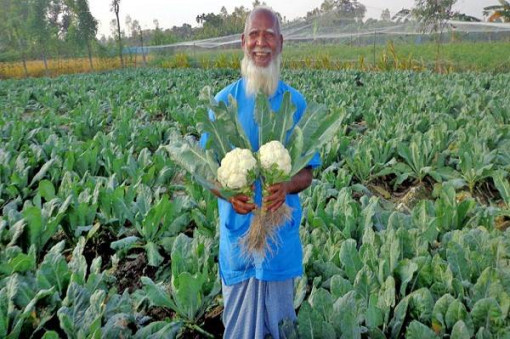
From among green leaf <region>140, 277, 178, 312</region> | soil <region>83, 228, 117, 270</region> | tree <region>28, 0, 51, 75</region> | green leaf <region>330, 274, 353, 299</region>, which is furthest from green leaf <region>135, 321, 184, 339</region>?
tree <region>28, 0, 51, 75</region>

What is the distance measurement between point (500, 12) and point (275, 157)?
39355 mm

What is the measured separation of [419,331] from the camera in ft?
6.90

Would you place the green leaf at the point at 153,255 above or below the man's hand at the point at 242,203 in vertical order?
below

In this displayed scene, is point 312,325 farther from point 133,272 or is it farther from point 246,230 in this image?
point 133,272

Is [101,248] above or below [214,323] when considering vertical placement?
above

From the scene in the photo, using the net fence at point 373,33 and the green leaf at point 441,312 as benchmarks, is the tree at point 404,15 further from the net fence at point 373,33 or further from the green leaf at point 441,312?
the green leaf at point 441,312

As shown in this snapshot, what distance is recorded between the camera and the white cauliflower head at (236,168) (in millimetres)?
1653

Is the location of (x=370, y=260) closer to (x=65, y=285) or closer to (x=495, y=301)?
(x=495, y=301)

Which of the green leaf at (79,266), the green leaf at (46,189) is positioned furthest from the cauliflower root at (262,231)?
the green leaf at (46,189)

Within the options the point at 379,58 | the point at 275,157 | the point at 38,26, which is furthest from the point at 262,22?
the point at 38,26

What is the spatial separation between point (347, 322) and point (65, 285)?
1.63m

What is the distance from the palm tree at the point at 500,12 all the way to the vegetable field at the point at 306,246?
33.3 meters

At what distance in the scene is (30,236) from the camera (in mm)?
3277

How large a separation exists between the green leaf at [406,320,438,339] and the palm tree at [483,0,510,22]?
38.0 meters
